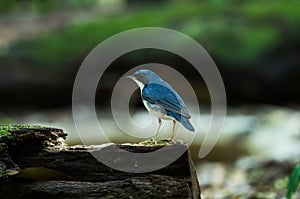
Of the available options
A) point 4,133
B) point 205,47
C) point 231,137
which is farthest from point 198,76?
point 4,133

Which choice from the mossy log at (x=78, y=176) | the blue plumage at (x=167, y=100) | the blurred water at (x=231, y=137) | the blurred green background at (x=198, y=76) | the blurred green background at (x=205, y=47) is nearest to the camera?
the mossy log at (x=78, y=176)

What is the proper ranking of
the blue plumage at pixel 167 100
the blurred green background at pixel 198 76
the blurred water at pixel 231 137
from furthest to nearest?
the blurred green background at pixel 198 76 < the blurred water at pixel 231 137 < the blue plumage at pixel 167 100

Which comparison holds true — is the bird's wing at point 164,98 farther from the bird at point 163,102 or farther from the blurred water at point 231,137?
the blurred water at point 231,137

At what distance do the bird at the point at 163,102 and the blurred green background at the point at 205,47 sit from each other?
8819 mm

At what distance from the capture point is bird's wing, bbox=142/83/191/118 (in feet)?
12.3

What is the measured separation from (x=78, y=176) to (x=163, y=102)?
74 cm

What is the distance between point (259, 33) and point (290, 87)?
1652 mm

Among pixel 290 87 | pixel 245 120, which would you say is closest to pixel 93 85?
pixel 245 120

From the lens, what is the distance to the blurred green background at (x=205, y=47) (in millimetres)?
12867

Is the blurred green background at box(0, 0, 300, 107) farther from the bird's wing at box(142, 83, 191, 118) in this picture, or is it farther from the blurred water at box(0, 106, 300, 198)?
the bird's wing at box(142, 83, 191, 118)

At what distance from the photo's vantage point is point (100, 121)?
12.6 m

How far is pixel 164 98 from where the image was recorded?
149 inches

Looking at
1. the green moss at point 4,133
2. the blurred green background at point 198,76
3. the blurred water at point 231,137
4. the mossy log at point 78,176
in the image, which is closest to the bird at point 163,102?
the mossy log at point 78,176

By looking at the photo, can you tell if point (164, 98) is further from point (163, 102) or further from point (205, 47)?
point (205, 47)
